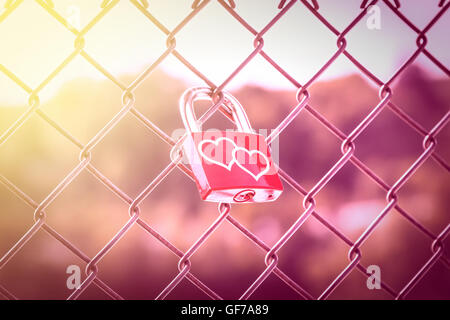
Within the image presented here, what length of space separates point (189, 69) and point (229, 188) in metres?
0.25

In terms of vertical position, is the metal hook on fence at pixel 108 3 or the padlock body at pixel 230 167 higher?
the metal hook on fence at pixel 108 3

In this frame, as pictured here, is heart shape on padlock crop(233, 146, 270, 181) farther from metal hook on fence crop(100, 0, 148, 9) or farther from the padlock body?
metal hook on fence crop(100, 0, 148, 9)

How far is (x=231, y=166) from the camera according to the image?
64cm

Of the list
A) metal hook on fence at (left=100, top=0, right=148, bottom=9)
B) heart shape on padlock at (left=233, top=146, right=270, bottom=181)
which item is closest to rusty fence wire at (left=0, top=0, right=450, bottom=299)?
metal hook on fence at (left=100, top=0, right=148, bottom=9)

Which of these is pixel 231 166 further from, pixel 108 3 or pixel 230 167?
pixel 108 3

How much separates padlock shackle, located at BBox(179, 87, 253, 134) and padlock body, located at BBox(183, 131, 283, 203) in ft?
0.16

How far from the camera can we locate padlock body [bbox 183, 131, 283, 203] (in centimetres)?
62

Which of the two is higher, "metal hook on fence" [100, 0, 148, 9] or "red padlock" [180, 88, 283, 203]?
"metal hook on fence" [100, 0, 148, 9]

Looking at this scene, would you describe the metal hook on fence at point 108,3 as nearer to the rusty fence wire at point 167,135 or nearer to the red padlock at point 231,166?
the rusty fence wire at point 167,135

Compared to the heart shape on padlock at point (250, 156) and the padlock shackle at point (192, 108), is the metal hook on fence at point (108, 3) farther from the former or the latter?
the heart shape on padlock at point (250, 156)

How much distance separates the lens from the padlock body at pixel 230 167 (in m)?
0.62

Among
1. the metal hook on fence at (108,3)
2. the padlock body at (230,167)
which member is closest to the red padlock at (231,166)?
the padlock body at (230,167)

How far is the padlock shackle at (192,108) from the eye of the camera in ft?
2.31
